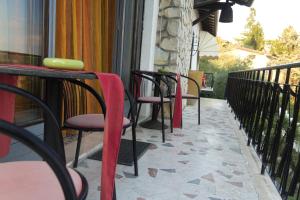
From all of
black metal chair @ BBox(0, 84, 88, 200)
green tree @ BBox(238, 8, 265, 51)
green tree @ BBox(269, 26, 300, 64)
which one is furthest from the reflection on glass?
green tree @ BBox(238, 8, 265, 51)

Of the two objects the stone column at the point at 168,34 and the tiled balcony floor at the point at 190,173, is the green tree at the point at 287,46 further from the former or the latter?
the tiled balcony floor at the point at 190,173

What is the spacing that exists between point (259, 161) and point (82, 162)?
1583mm

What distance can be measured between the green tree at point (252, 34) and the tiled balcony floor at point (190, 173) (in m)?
32.3

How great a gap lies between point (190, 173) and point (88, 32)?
145 centimetres

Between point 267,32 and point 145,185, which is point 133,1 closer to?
point 145,185

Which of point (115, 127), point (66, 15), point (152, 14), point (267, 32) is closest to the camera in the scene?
point (115, 127)

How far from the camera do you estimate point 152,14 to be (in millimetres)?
A: 4152

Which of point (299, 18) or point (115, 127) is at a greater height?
point (299, 18)

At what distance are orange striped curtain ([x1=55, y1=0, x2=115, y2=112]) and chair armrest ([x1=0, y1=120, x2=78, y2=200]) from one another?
1.66m

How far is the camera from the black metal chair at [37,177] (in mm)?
617

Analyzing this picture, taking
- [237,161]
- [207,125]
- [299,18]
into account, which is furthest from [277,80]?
[299,18]

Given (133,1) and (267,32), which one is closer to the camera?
(133,1)

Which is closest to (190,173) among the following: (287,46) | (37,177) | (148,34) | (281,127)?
(281,127)

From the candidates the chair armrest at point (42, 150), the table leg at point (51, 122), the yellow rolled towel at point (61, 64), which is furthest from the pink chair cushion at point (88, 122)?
the chair armrest at point (42, 150)
